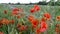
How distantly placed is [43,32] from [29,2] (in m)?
3.39

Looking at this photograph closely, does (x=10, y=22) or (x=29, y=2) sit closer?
(x=10, y=22)

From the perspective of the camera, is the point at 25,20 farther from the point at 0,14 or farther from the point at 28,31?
the point at 0,14

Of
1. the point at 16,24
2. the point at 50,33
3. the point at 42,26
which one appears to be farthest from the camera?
the point at 16,24

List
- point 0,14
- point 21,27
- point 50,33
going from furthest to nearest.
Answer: point 0,14
point 21,27
point 50,33

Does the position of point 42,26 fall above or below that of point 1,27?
above

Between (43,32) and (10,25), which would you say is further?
(10,25)

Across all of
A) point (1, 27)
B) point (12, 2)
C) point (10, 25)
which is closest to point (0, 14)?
point (1, 27)

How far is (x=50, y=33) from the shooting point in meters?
1.55

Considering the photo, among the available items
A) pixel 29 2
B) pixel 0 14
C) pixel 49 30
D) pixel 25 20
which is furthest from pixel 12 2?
pixel 49 30

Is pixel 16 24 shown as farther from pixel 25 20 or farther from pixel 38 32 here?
pixel 38 32

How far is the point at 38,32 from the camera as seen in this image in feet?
4.69

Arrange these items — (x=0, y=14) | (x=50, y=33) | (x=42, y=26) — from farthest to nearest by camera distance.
A: (x=0, y=14) → (x=50, y=33) → (x=42, y=26)

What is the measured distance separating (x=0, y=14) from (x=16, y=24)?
48 cm

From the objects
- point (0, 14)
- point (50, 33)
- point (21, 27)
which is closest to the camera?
point (50, 33)
